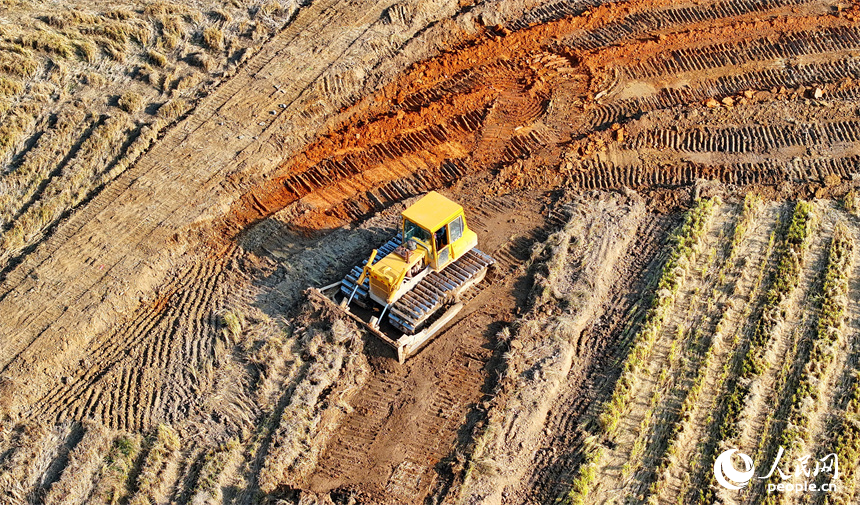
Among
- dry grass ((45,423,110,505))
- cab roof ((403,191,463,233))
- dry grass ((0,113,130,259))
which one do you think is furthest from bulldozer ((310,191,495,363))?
dry grass ((0,113,130,259))

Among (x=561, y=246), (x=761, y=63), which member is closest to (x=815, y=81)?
(x=761, y=63)

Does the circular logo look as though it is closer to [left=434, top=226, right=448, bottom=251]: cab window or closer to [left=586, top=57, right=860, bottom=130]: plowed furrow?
[left=434, top=226, right=448, bottom=251]: cab window

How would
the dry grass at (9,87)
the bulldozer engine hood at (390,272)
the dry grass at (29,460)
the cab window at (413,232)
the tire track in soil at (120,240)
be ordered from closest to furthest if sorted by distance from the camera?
the dry grass at (29,460) < the bulldozer engine hood at (390,272) < the tire track in soil at (120,240) < the cab window at (413,232) < the dry grass at (9,87)

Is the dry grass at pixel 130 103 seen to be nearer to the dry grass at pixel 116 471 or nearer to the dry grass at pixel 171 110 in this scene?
the dry grass at pixel 171 110

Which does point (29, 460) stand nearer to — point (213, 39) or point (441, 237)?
point (441, 237)

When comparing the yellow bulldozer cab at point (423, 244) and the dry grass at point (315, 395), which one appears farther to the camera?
the yellow bulldozer cab at point (423, 244)

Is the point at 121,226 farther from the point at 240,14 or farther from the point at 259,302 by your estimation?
the point at 240,14

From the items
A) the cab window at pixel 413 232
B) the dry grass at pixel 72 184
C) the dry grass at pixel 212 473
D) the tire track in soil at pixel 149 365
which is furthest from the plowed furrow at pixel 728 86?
the dry grass at pixel 212 473
